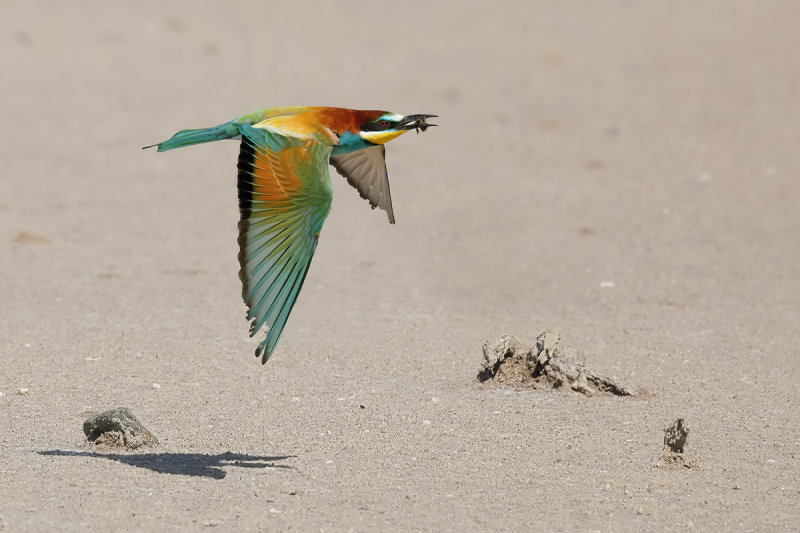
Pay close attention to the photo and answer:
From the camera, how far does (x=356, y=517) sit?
162 inches

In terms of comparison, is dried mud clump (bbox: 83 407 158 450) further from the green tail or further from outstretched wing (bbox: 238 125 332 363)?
the green tail

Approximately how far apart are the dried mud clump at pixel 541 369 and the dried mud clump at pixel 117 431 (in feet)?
5.06

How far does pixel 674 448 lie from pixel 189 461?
1.69 meters

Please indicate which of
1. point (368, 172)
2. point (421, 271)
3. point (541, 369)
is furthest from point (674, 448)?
point (421, 271)

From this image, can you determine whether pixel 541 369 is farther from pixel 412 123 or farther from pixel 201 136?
pixel 201 136

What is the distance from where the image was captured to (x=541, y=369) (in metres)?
5.51

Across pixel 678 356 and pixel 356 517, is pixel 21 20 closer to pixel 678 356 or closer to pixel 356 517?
pixel 678 356

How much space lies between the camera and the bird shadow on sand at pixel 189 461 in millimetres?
4430

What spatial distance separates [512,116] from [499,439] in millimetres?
6483

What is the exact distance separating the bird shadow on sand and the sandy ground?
0.07 feet

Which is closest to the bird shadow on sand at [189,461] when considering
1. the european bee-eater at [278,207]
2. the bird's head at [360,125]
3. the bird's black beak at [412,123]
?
the european bee-eater at [278,207]

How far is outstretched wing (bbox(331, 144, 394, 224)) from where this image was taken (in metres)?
4.74

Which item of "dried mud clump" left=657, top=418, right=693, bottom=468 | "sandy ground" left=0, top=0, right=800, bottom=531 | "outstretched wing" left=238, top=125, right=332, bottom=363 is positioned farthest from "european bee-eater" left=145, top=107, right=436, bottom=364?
"dried mud clump" left=657, top=418, right=693, bottom=468

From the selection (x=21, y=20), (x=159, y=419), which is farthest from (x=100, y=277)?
(x=21, y=20)
